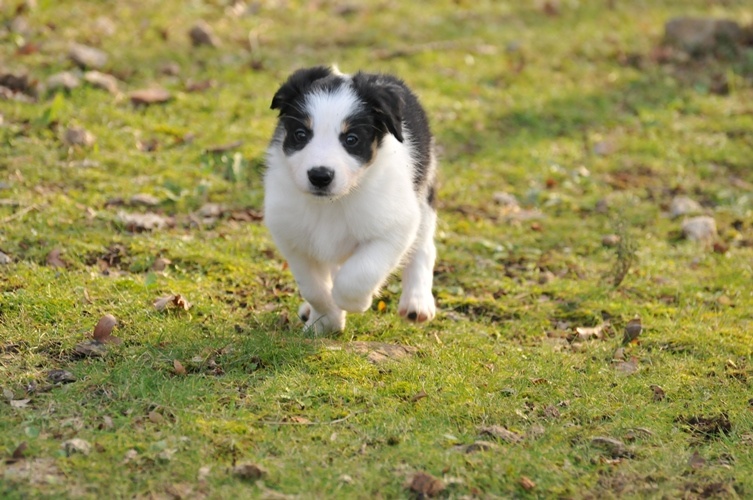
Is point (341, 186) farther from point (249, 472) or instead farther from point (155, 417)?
point (249, 472)

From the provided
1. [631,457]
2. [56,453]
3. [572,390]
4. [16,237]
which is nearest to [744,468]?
[631,457]

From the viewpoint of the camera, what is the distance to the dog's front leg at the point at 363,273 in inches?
195

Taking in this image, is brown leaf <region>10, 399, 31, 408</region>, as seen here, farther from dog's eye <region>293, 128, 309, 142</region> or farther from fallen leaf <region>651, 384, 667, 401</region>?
fallen leaf <region>651, 384, 667, 401</region>

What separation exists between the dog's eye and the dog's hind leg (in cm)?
103

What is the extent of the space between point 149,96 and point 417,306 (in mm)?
4028

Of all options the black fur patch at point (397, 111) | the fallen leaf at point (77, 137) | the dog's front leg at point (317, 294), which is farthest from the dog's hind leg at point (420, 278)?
the fallen leaf at point (77, 137)

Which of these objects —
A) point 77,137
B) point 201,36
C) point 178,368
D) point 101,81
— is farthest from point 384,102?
point 201,36

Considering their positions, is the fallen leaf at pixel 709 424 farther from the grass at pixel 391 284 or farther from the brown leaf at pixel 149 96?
the brown leaf at pixel 149 96

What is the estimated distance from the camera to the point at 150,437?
13.3 ft

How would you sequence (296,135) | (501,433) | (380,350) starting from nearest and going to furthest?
(501,433) → (296,135) → (380,350)

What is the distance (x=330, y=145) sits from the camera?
188 inches

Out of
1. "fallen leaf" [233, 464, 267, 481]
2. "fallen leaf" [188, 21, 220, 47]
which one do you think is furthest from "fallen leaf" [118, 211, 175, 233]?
"fallen leaf" [188, 21, 220, 47]

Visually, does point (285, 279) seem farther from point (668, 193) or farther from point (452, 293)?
point (668, 193)

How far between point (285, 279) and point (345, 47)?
497cm
